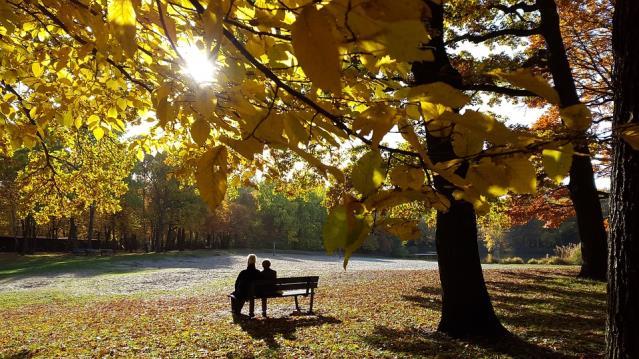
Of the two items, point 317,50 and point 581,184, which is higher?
point 581,184

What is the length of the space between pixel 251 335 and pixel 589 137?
21.4 feet

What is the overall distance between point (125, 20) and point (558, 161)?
101 cm

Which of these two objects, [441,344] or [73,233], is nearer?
[441,344]

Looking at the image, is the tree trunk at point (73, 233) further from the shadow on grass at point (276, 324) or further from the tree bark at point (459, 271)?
the tree bark at point (459, 271)

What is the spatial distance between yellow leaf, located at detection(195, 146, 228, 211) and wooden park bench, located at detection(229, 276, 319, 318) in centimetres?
752

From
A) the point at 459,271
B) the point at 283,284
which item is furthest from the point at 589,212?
the point at 283,284

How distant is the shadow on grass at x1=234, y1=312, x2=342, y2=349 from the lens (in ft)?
21.6

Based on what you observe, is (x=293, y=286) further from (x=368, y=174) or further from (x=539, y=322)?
(x=368, y=174)

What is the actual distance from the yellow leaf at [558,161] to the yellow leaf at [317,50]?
0.63 meters

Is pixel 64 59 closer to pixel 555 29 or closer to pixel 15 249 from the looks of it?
pixel 555 29

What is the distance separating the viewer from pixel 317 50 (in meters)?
0.53

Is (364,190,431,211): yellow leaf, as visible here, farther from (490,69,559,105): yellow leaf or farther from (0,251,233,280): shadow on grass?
(0,251,233,280): shadow on grass

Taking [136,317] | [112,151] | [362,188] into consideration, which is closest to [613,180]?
[362,188]

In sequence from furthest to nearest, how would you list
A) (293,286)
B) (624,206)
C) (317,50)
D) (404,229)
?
1. (293,286)
2. (624,206)
3. (404,229)
4. (317,50)
